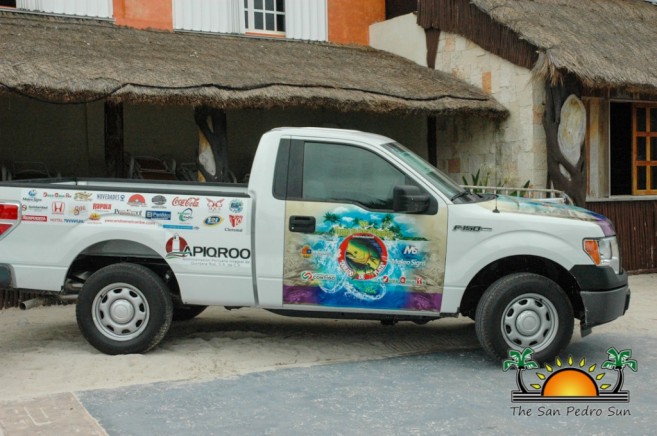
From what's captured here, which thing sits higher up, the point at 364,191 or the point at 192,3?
the point at 192,3

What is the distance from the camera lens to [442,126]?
13398 mm

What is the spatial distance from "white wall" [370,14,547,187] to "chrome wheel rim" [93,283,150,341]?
6.43 meters

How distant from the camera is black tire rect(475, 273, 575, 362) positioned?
656 cm

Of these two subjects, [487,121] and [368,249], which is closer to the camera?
[368,249]

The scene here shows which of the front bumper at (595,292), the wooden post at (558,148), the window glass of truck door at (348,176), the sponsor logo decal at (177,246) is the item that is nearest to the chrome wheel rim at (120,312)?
the sponsor logo decal at (177,246)

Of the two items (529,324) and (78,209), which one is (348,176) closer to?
(529,324)

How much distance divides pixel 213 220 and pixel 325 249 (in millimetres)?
949

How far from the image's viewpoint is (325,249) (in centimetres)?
670

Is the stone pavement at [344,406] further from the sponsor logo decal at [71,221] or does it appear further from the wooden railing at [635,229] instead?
the wooden railing at [635,229]

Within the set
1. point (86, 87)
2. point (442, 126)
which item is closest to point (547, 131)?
point (442, 126)

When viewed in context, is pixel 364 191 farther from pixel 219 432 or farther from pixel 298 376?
pixel 219 432

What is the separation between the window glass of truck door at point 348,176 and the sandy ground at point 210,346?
4.48 feet

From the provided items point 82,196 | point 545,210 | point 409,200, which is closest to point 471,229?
point 409,200

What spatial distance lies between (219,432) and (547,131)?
7.73m
